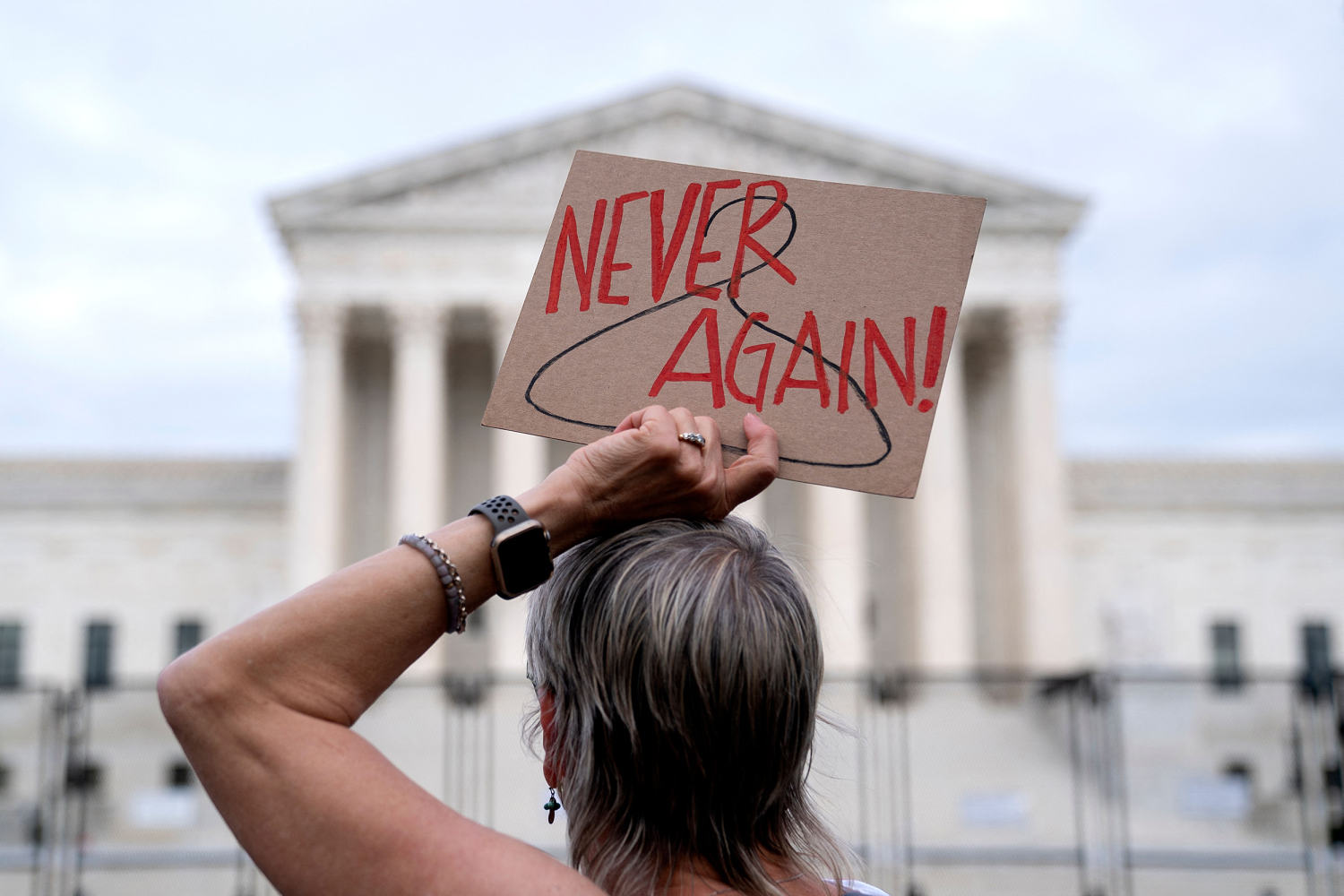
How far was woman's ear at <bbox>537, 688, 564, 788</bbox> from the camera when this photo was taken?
7.27 ft

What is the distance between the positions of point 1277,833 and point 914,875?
8003 mm

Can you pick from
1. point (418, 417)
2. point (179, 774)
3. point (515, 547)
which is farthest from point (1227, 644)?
point (515, 547)

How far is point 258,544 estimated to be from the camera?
4509cm

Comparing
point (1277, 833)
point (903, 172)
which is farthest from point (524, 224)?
point (1277, 833)

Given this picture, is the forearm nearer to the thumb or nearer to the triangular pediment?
the thumb

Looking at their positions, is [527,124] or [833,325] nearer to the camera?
[833,325]

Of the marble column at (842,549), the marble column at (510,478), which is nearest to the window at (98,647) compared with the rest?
the marble column at (510,478)

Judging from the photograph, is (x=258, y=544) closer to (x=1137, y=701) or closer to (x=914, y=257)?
(x=1137, y=701)

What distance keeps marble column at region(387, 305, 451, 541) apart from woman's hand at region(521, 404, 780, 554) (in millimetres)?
36387

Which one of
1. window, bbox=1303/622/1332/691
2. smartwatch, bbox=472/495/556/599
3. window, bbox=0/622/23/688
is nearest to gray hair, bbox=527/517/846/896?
smartwatch, bbox=472/495/556/599

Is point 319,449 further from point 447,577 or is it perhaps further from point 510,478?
point 447,577

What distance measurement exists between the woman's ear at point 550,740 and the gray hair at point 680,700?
28 millimetres

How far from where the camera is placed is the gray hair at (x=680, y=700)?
202 cm

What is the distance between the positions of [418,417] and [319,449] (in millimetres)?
2962
